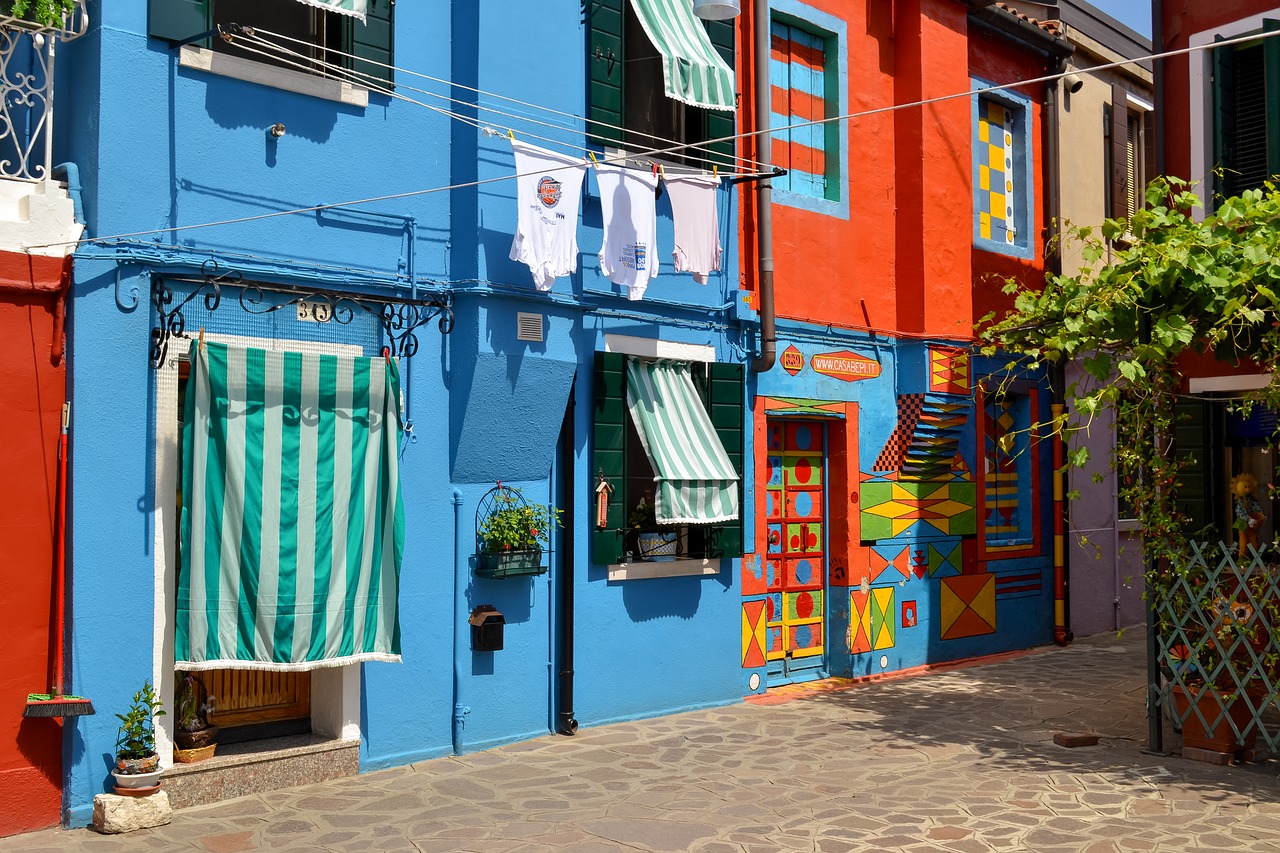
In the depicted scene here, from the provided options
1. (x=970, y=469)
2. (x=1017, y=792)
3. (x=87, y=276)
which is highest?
(x=87, y=276)

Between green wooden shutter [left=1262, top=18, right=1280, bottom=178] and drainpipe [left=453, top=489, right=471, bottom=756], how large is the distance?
23.7 feet

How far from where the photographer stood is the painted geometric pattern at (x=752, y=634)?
1141 centimetres

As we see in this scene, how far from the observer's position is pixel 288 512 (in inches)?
315

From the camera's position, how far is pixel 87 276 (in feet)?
24.0

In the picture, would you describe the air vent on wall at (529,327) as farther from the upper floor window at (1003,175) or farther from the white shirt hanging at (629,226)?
the upper floor window at (1003,175)

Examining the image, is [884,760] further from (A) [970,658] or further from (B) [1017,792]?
(A) [970,658]

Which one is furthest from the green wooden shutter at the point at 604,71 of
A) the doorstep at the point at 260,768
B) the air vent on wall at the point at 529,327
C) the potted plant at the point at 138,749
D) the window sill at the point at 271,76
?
the potted plant at the point at 138,749

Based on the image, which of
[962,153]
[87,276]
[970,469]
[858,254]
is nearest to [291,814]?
[87,276]

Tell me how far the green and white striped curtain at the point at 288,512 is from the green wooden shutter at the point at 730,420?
3247 mm

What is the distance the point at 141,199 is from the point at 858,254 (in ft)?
24.0

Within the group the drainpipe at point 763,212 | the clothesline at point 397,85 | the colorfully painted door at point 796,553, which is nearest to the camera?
the clothesline at point 397,85

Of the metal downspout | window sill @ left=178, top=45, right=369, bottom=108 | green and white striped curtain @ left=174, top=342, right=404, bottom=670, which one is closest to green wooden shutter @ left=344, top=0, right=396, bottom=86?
window sill @ left=178, top=45, right=369, bottom=108

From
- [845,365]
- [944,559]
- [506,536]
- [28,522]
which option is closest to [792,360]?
[845,365]

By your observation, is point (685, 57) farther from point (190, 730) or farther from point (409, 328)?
point (190, 730)
